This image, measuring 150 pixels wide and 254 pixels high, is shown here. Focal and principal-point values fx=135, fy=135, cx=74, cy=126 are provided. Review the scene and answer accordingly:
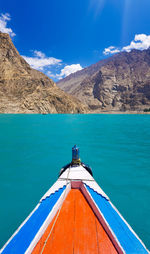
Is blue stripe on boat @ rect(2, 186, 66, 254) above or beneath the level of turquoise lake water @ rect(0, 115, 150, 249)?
above

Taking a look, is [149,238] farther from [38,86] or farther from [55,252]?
[38,86]

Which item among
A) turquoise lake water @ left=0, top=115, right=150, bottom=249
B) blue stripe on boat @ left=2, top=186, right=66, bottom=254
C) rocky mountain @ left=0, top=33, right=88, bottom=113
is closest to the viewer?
blue stripe on boat @ left=2, top=186, right=66, bottom=254

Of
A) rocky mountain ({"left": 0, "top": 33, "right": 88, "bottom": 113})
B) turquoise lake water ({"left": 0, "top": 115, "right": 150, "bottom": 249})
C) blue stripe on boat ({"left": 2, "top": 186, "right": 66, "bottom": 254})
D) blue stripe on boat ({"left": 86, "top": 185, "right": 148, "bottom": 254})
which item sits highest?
rocky mountain ({"left": 0, "top": 33, "right": 88, "bottom": 113})

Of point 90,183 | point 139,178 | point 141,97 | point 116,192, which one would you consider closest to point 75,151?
point 90,183

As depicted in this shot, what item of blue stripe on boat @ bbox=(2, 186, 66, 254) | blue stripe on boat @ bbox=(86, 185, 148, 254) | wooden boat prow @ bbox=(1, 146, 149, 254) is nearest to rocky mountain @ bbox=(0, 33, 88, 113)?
blue stripe on boat @ bbox=(2, 186, 66, 254)

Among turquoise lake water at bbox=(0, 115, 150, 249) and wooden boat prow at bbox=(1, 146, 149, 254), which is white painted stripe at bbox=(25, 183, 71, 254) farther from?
turquoise lake water at bbox=(0, 115, 150, 249)

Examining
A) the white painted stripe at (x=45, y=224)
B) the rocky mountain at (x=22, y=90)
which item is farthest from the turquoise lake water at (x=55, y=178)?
the rocky mountain at (x=22, y=90)

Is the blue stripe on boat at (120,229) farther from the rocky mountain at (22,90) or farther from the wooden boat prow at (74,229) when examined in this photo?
the rocky mountain at (22,90)

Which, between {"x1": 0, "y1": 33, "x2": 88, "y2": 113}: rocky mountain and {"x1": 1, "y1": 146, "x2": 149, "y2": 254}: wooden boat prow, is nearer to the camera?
{"x1": 1, "y1": 146, "x2": 149, "y2": 254}: wooden boat prow
